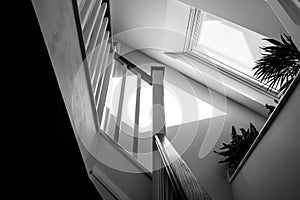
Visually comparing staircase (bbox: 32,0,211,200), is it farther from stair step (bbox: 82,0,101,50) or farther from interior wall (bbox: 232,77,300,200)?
interior wall (bbox: 232,77,300,200)

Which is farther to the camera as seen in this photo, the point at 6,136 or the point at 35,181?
the point at 35,181

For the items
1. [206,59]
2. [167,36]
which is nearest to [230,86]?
[206,59]

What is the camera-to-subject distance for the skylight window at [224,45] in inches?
134

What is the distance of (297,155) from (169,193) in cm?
78

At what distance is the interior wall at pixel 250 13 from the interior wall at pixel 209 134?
1235 mm

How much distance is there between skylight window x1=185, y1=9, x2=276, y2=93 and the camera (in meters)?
3.40

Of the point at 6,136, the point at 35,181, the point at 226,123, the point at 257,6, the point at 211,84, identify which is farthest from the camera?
the point at 211,84

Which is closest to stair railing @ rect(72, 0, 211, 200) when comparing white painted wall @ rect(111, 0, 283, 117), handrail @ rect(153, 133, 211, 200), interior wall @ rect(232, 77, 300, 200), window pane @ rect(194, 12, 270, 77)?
handrail @ rect(153, 133, 211, 200)

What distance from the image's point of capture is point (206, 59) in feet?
12.0

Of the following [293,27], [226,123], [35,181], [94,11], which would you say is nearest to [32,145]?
[35,181]

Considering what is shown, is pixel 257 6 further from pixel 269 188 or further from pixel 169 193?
pixel 169 193

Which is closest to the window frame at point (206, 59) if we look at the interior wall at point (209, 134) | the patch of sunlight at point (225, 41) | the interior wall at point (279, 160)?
the patch of sunlight at point (225, 41)

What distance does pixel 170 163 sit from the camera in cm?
108

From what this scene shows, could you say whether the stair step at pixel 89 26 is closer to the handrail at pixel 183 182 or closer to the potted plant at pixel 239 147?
the handrail at pixel 183 182
